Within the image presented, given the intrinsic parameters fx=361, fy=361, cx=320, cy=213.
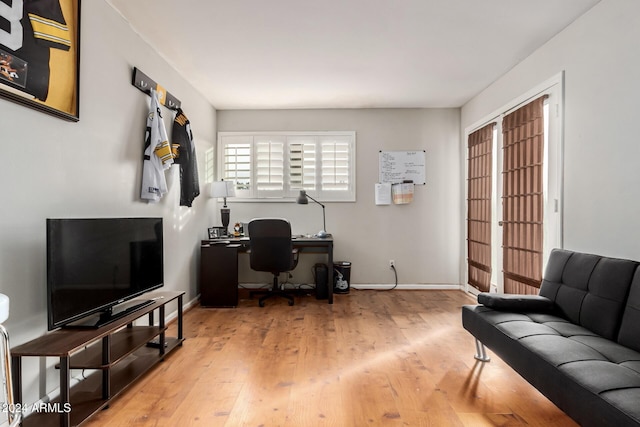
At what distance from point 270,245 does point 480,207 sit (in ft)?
8.56

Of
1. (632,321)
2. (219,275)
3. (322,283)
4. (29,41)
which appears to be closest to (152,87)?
(29,41)

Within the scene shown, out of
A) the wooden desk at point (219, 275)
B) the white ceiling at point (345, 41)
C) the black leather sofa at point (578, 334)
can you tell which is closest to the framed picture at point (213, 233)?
the wooden desk at point (219, 275)

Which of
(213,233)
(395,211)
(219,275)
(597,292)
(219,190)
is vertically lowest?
(219,275)

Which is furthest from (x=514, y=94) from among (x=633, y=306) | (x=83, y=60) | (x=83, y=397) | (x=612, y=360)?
(x=83, y=397)

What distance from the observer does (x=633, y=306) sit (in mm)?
1945

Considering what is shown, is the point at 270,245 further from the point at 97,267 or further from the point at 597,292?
the point at 597,292

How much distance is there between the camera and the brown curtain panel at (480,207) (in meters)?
4.20

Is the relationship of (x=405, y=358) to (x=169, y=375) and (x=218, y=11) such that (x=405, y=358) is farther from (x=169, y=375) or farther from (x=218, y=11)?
(x=218, y=11)

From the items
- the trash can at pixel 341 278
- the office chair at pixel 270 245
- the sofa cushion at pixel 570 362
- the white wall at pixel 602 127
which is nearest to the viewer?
the sofa cushion at pixel 570 362

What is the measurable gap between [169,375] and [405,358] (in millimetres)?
1700

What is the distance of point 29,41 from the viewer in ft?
6.08

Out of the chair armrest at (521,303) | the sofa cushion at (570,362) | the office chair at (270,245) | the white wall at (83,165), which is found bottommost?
the sofa cushion at (570,362)

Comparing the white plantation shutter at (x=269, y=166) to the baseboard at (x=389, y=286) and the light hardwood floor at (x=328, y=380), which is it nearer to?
the baseboard at (x=389, y=286)

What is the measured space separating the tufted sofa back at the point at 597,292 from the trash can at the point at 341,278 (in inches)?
103
